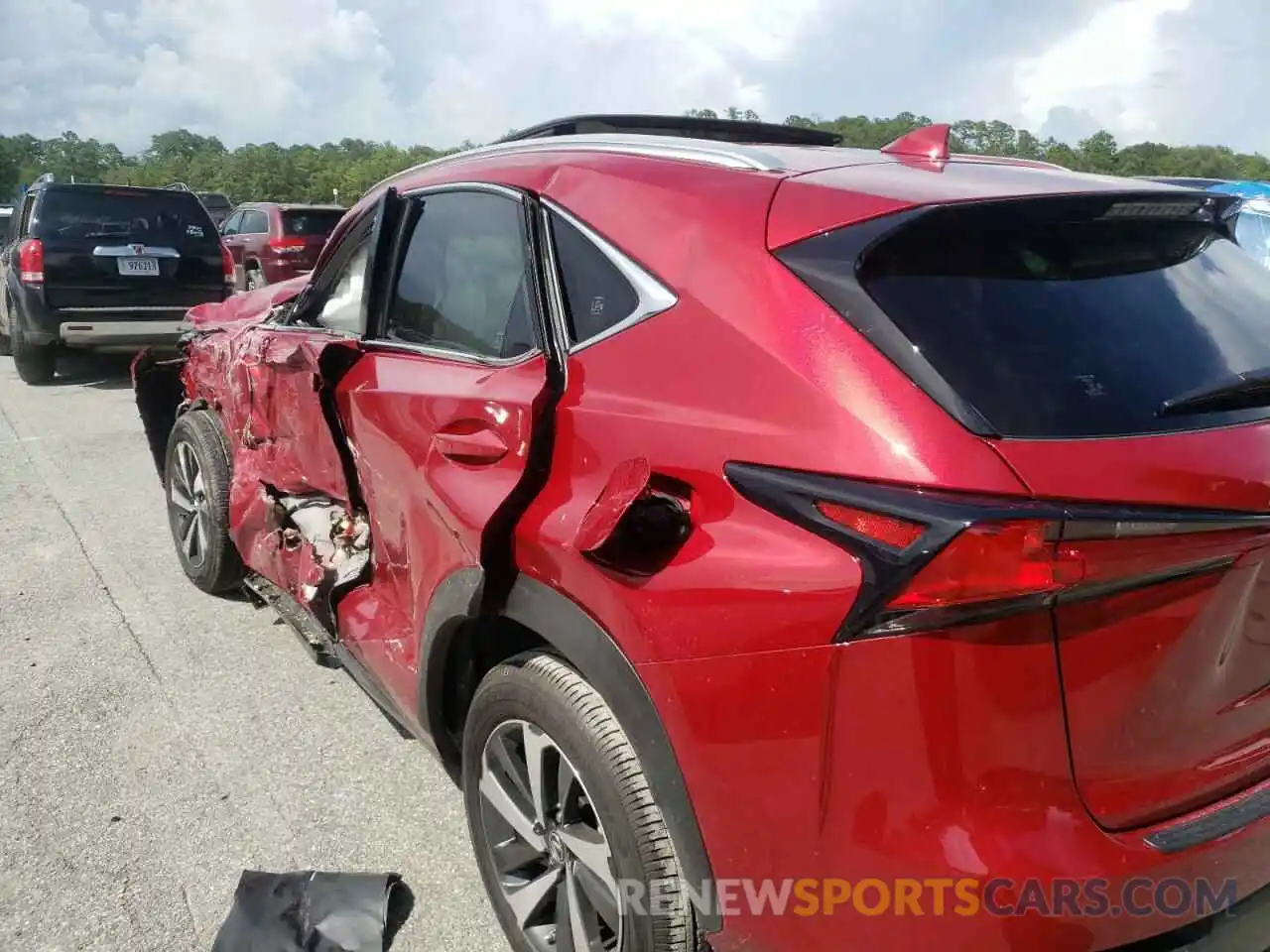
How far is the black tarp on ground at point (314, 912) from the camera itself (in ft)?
7.72

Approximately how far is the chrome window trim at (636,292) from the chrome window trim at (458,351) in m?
0.20

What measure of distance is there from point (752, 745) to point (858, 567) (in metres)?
0.36

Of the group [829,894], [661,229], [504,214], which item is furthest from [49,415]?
[829,894]

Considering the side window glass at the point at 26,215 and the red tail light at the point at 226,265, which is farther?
the red tail light at the point at 226,265

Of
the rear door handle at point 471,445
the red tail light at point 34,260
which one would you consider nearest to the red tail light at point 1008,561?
the rear door handle at point 471,445

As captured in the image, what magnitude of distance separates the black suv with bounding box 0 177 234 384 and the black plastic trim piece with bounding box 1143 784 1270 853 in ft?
31.6

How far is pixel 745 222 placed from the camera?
5.88ft

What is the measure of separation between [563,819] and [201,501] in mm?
2902

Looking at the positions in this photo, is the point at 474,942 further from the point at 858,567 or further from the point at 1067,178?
the point at 1067,178

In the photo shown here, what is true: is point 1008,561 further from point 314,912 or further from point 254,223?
point 254,223

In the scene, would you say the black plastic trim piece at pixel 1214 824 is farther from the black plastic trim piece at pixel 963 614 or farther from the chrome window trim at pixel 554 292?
the chrome window trim at pixel 554 292

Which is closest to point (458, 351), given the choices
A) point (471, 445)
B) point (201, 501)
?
point (471, 445)

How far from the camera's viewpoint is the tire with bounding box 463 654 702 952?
5.89 ft

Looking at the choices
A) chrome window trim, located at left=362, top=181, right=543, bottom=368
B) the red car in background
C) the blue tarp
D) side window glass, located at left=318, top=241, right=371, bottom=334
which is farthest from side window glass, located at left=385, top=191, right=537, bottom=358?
the red car in background
